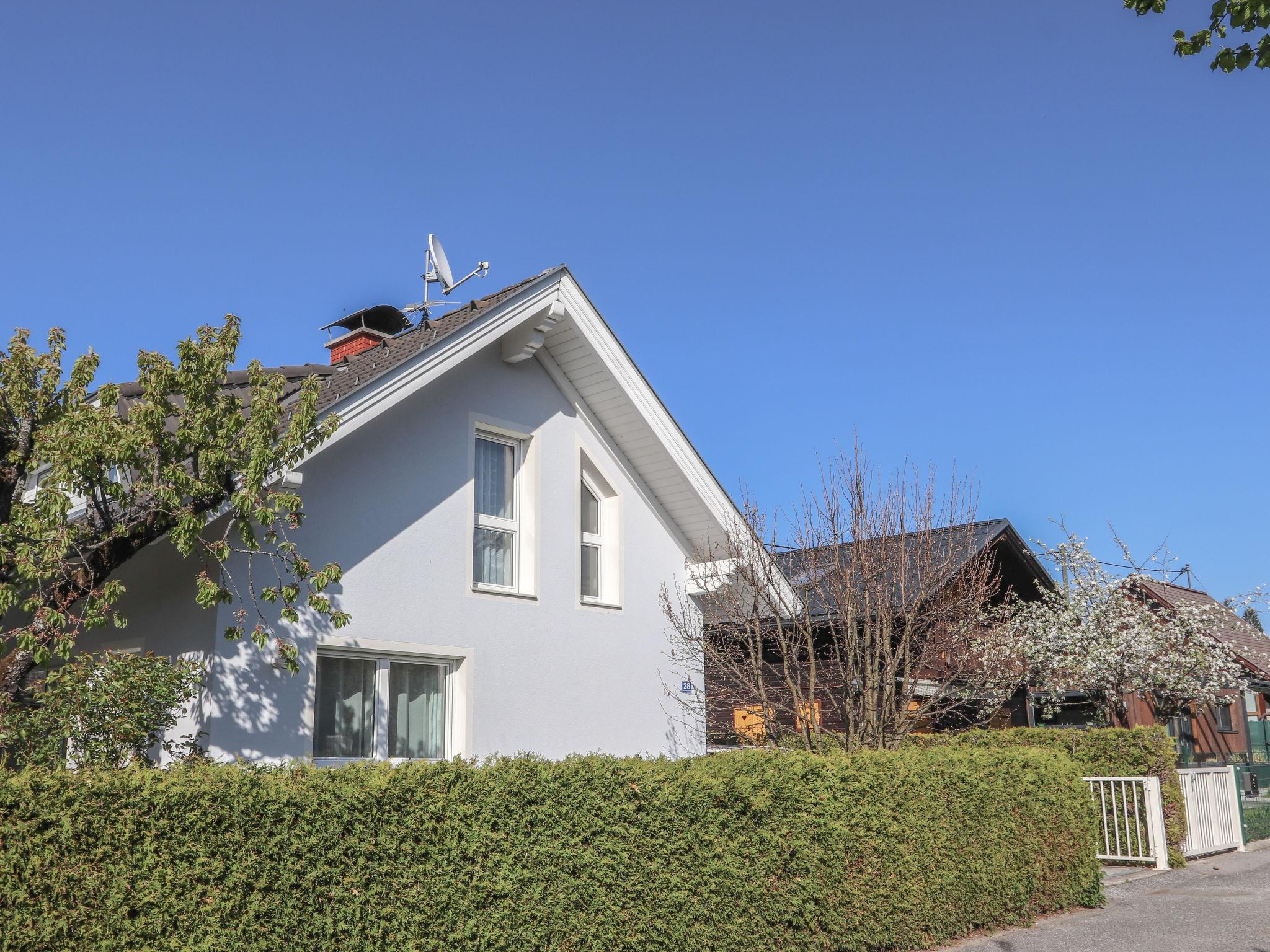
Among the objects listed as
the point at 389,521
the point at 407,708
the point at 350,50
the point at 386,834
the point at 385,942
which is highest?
the point at 350,50

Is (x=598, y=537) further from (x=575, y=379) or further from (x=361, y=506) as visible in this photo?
(x=361, y=506)

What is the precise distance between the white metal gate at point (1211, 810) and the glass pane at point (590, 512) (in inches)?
344

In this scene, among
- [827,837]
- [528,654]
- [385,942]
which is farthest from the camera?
[528,654]

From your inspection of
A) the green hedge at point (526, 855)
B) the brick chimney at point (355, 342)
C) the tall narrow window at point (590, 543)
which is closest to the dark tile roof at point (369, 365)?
the brick chimney at point (355, 342)

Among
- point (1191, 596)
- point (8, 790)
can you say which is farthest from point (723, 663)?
point (1191, 596)

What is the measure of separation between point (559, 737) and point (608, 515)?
2.90 meters

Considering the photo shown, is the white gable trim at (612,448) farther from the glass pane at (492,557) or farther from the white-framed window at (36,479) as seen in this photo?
the white-framed window at (36,479)

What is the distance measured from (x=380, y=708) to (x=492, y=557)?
7.24 ft

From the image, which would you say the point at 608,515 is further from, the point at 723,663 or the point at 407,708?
the point at 407,708

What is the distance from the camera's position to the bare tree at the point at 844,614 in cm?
1330

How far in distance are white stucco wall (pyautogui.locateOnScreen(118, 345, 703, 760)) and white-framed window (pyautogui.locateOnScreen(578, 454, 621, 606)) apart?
129 mm

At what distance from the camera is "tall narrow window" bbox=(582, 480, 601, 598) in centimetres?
1338

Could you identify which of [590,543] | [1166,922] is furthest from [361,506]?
[1166,922]

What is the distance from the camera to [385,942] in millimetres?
6266
